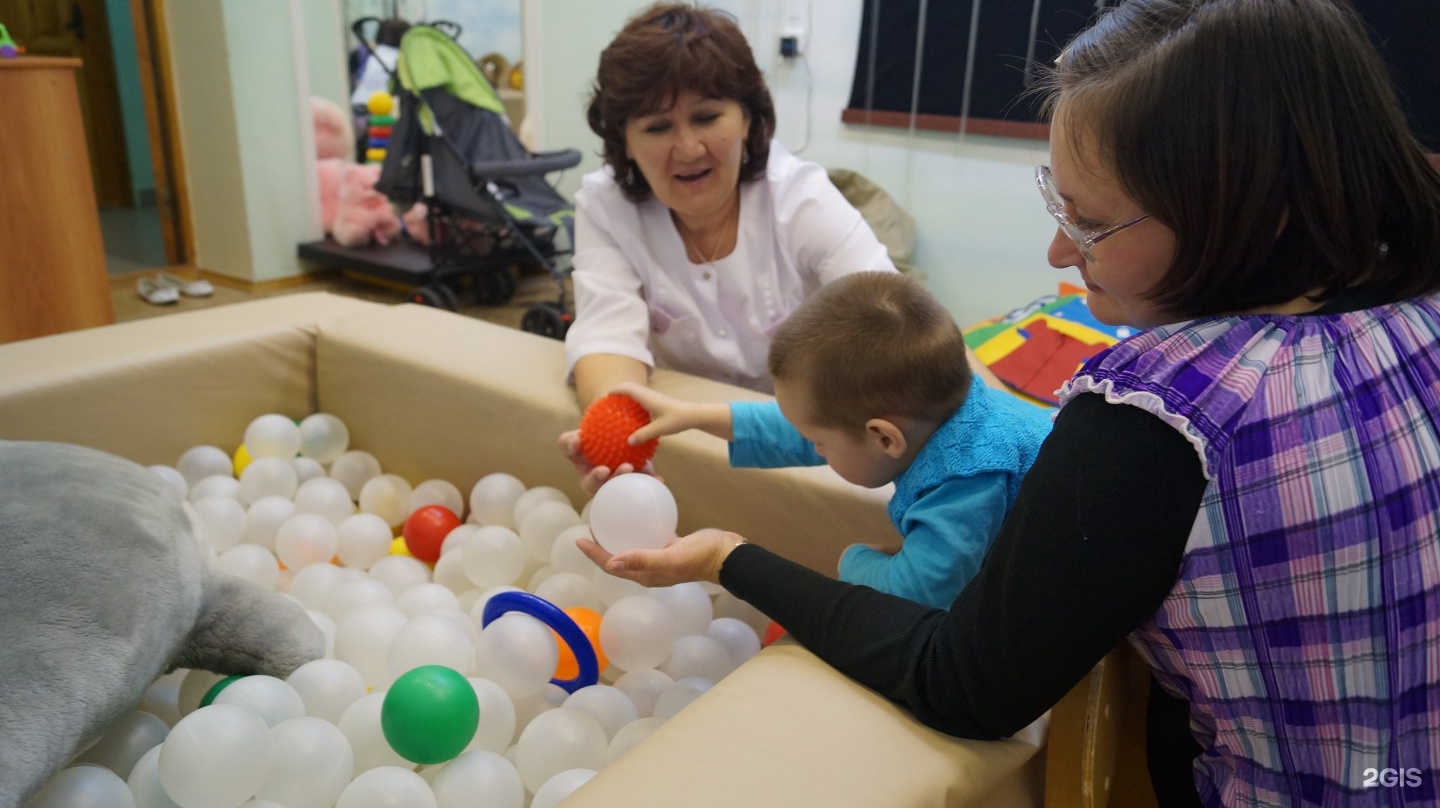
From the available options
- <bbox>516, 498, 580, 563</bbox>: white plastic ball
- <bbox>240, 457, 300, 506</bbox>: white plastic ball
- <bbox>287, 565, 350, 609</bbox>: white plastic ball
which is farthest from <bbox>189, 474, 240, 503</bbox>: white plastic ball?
<bbox>516, 498, 580, 563</bbox>: white plastic ball

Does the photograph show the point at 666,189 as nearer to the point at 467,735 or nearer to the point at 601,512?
the point at 601,512

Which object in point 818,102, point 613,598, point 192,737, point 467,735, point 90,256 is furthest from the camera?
point 818,102

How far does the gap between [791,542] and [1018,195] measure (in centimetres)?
250

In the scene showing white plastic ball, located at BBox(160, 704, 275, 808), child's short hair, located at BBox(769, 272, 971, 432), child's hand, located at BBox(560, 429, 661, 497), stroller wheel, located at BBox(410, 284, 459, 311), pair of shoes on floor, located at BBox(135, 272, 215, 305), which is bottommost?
pair of shoes on floor, located at BBox(135, 272, 215, 305)

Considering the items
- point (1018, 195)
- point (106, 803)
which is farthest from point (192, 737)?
point (1018, 195)

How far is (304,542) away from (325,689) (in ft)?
1.27

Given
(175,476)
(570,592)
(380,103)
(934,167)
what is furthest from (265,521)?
(380,103)

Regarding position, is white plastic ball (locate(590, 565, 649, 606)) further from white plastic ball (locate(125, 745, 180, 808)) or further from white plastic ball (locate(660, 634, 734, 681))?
white plastic ball (locate(125, 745, 180, 808))

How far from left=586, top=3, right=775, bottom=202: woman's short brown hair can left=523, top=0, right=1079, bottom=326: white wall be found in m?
1.95

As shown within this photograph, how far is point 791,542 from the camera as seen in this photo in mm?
1244

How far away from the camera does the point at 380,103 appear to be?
171 inches

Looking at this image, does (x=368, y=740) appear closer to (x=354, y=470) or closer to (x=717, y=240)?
(x=354, y=470)

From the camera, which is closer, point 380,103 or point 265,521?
point 265,521

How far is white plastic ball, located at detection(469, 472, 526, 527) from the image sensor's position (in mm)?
1447
